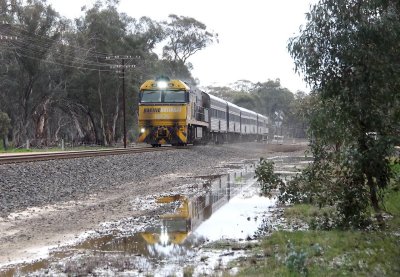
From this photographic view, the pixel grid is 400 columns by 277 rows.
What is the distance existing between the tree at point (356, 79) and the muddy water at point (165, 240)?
223 cm

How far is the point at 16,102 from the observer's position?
1939 inches

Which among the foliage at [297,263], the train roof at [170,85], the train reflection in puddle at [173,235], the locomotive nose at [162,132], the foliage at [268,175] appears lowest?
the train reflection in puddle at [173,235]

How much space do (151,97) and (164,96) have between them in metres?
0.82

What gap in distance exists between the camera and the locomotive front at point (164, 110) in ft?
102

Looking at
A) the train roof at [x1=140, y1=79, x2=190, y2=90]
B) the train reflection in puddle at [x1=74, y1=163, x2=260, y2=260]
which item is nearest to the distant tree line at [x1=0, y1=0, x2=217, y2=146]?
the train roof at [x1=140, y1=79, x2=190, y2=90]

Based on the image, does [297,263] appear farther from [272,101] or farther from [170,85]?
[272,101]

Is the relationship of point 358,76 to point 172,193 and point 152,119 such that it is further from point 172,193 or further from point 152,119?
point 152,119

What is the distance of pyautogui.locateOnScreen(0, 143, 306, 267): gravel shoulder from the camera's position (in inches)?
372

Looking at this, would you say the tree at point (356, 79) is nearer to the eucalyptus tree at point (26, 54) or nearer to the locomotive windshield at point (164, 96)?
the locomotive windshield at point (164, 96)

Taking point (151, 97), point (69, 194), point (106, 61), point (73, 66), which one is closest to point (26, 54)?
point (73, 66)

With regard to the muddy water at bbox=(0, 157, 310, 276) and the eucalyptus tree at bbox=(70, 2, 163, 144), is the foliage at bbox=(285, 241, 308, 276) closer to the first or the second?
the muddy water at bbox=(0, 157, 310, 276)

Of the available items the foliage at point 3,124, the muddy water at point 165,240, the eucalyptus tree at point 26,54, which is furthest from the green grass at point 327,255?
the eucalyptus tree at point 26,54

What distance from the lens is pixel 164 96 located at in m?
31.7

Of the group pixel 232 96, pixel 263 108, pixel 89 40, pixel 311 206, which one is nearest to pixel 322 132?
pixel 311 206
